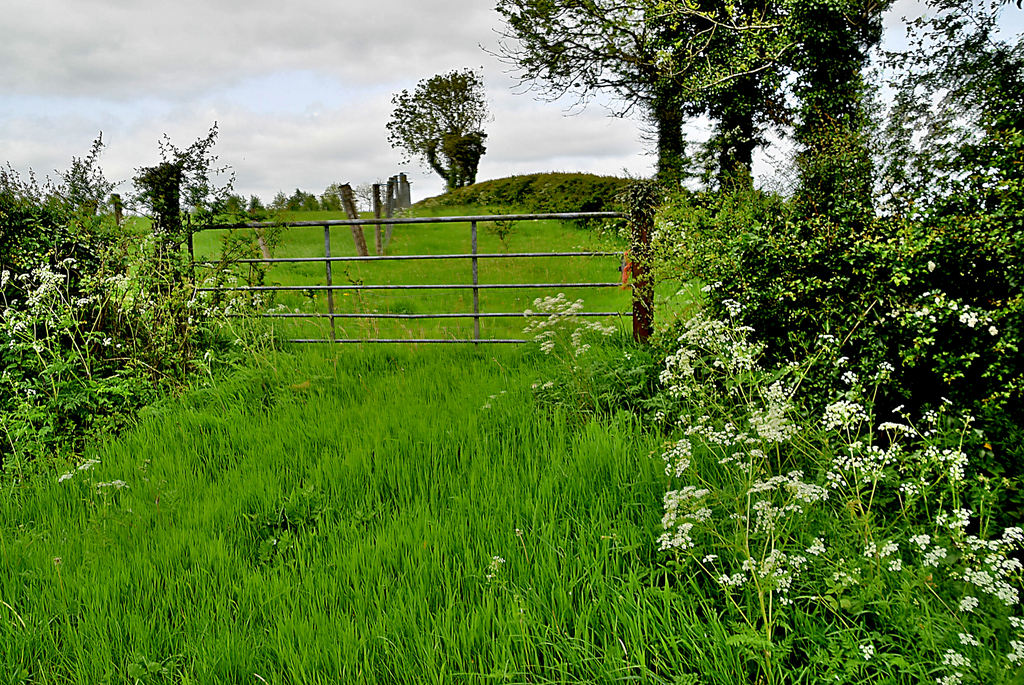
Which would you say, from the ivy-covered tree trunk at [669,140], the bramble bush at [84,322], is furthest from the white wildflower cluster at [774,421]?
the ivy-covered tree trunk at [669,140]

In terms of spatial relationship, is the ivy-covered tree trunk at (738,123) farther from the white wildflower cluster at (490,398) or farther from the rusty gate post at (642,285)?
the white wildflower cluster at (490,398)

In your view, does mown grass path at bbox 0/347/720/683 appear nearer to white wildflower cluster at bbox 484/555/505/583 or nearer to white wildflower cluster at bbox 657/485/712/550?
white wildflower cluster at bbox 484/555/505/583

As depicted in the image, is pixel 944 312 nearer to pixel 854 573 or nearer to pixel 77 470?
pixel 854 573

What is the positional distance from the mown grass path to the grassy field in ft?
8.84

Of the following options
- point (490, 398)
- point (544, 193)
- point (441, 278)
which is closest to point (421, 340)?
point (490, 398)

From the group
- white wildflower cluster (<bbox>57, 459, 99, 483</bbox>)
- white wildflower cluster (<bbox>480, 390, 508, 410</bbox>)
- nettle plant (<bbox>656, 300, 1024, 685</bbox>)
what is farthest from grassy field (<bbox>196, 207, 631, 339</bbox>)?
nettle plant (<bbox>656, 300, 1024, 685</bbox>)

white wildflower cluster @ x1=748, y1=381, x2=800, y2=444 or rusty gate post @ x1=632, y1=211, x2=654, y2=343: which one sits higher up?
rusty gate post @ x1=632, y1=211, x2=654, y2=343

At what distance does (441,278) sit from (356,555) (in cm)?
1026

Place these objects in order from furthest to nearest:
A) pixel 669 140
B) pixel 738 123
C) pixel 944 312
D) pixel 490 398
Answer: pixel 669 140 → pixel 738 123 → pixel 490 398 → pixel 944 312

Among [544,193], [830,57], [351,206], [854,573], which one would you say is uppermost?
[830,57]

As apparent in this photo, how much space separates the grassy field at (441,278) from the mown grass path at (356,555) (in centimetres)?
269

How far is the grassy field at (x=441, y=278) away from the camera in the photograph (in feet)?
25.7

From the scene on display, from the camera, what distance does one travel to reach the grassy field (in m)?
7.82

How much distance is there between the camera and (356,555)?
10.2 feet
